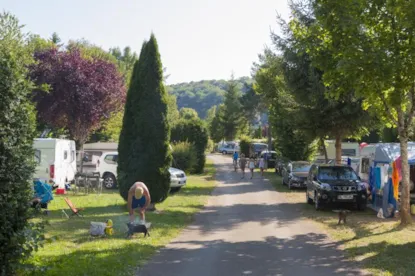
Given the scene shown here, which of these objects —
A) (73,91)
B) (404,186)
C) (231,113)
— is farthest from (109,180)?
(231,113)

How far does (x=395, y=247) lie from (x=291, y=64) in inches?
529

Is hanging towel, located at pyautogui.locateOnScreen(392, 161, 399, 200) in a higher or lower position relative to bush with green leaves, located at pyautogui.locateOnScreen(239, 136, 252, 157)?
lower

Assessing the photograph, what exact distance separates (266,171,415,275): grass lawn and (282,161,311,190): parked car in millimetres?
8236

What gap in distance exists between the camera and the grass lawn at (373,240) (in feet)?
30.8

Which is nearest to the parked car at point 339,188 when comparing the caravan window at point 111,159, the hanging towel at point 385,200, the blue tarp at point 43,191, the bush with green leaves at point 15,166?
the hanging towel at point 385,200

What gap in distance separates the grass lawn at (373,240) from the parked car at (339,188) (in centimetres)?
44

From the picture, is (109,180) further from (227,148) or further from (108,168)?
(227,148)

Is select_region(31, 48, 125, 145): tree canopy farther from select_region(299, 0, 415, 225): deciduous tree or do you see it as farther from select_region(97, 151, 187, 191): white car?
select_region(299, 0, 415, 225): deciduous tree

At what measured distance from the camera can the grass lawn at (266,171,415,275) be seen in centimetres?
938

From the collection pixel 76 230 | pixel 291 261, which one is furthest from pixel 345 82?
pixel 76 230

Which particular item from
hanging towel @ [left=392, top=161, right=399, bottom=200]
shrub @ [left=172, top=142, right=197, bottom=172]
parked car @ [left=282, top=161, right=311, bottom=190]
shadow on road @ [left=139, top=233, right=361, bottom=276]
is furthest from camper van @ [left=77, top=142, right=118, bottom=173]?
shadow on road @ [left=139, top=233, right=361, bottom=276]

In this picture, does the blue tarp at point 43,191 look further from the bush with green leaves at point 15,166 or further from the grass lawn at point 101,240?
the bush with green leaves at point 15,166

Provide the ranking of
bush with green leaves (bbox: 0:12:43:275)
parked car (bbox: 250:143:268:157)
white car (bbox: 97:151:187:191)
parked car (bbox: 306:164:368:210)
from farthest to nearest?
parked car (bbox: 250:143:268:157) → white car (bbox: 97:151:187:191) → parked car (bbox: 306:164:368:210) → bush with green leaves (bbox: 0:12:43:275)

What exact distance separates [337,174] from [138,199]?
9176 millimetres
